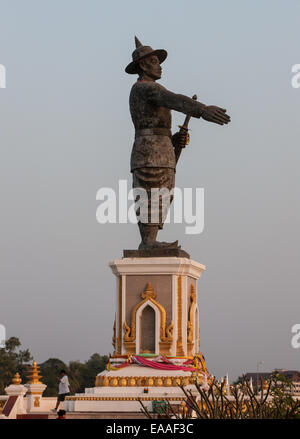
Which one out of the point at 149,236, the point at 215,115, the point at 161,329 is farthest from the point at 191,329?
the point at 215,115

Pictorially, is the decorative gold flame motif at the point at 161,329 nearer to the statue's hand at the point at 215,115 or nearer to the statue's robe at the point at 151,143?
the statue's robe at the point at 151,143

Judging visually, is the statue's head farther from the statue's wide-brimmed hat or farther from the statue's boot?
the statue's boot

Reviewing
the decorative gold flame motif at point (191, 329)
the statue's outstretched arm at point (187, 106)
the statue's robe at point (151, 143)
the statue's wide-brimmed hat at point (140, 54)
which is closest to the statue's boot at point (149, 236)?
the statue's robe at point (151, 143)

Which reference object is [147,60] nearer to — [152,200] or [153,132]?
[153,132]

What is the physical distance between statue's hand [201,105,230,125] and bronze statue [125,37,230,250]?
0.97 metres

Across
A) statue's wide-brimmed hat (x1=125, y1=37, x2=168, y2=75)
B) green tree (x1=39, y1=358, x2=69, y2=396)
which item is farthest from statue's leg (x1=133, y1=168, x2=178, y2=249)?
green tree (x1=39, y1=358, x2=69, y2=396)

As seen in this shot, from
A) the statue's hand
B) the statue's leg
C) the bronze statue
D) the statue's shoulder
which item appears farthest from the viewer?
the statue's leg

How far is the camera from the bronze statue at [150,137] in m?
20.4

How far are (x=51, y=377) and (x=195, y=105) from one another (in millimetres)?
26031

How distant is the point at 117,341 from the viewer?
2038cm

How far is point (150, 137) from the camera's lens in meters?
20.5

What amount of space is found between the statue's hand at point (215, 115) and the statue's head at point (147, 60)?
1868 millimetres

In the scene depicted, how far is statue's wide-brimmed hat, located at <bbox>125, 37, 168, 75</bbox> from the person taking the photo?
20.7 meters
